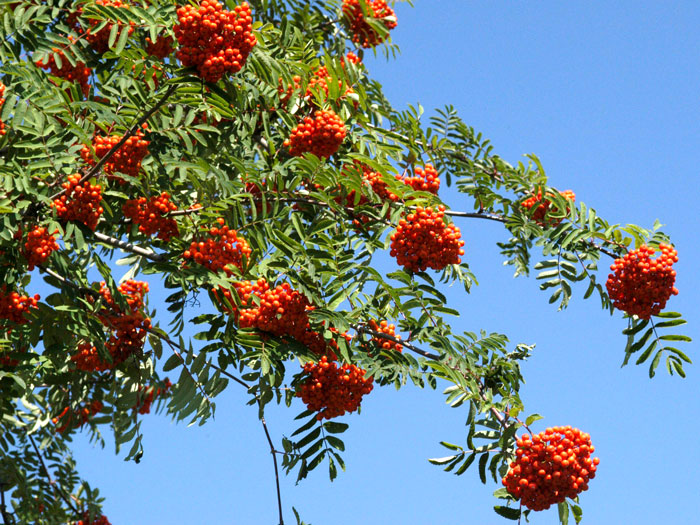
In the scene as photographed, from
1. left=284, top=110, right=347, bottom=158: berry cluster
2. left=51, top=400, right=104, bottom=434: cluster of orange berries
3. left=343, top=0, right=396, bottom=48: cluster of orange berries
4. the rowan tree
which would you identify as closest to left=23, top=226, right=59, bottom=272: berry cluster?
the rowan tree

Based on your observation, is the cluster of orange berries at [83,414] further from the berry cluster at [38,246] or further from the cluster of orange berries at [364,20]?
the cluster of orange berries at [364,20]

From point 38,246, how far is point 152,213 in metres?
0.76

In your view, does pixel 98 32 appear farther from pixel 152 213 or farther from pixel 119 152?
pixel 152 213

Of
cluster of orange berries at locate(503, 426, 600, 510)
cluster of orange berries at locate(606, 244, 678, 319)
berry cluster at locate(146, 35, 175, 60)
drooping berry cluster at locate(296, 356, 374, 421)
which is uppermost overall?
berry cluster at locate(146, 35, 175, 60)

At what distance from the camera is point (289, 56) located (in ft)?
22.6

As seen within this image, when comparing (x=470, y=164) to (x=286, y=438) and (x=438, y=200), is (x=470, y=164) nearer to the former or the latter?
(x=438, y=200)

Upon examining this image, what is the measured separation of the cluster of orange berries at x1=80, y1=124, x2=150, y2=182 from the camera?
550 centimetres

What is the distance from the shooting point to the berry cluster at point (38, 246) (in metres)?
5.29

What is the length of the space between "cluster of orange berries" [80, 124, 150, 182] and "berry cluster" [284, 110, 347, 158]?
1.09 m

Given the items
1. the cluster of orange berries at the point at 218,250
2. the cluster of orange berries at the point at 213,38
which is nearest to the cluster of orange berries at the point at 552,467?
the cluster of orange berries at the point at 218,250

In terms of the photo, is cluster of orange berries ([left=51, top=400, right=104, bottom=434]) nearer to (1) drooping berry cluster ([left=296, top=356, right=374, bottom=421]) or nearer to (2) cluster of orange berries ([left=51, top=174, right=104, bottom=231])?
(2) cluster of orange berries ([left=51, top=174, right=104, bottom=231])

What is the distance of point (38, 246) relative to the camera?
5301mm

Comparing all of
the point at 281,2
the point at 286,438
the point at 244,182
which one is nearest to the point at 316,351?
the point at 286,438

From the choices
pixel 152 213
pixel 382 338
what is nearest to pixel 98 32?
pixel 152 213
